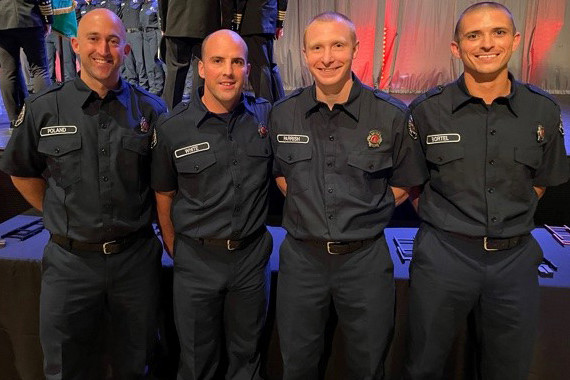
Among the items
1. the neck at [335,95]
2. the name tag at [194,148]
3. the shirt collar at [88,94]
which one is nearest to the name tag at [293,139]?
the neck at [335,95]

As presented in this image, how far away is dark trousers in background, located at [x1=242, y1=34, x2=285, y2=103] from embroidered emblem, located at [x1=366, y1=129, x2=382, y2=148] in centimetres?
139

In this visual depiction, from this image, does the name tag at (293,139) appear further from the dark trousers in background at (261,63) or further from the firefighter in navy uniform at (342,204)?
the dark trousers in background at (261,63)

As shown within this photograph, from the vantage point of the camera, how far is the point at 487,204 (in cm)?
180

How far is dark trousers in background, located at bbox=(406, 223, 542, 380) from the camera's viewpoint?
179 cm

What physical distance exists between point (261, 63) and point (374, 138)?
144cm

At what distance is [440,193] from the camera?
6.19 feet

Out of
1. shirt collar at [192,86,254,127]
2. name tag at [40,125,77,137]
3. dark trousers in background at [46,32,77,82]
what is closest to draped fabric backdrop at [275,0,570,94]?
dark trousers in background at [46,32,77,82]

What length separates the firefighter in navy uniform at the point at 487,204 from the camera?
5.88 ft

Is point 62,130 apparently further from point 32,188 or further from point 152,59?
point 152,59

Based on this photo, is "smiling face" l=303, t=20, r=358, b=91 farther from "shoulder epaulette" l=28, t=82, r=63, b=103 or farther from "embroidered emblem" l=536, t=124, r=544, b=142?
"shoulder epaulette" l=28, t=82, r=63, b=103

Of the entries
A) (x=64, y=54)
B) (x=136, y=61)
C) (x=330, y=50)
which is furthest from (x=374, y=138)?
(x=64, y=54)

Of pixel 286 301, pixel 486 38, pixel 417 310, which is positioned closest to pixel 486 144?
pixel 486 38

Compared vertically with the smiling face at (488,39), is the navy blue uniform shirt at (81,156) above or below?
below

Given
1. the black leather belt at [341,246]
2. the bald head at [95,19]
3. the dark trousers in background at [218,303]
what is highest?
the bald head at [95,19]
